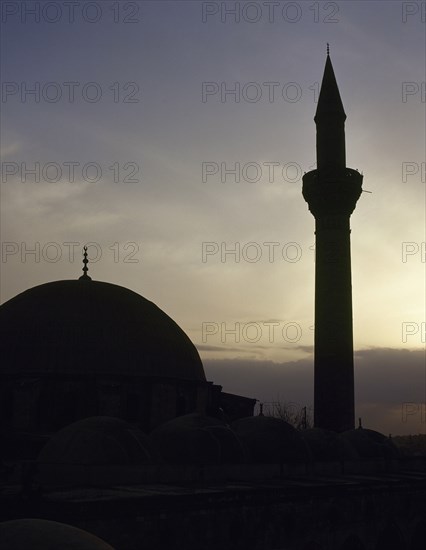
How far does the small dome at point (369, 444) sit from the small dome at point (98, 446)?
1210 centimetres

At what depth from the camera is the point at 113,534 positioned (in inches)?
551

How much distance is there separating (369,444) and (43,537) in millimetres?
24623

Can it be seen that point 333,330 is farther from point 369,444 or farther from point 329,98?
point 329,98

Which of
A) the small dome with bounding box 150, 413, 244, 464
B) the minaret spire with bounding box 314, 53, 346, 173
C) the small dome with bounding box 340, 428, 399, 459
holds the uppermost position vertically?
the minaret spire with bounding box 314, 53, 346, 173

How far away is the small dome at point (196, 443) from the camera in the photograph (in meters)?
20.8

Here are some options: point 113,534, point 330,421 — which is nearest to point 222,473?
point 113,534

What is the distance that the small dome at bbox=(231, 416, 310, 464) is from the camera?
Result: 23.2 m

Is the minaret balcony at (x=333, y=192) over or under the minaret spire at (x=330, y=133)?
under

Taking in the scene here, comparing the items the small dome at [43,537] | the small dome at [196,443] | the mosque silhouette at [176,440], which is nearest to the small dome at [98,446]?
the mosque silhouette at [176,440]

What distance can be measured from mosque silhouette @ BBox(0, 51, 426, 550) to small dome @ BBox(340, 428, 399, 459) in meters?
0.07

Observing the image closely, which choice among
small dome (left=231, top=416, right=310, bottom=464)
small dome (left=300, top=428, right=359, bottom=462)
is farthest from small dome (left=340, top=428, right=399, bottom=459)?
small dome (left=231, top=416, right=310, bottom=464)

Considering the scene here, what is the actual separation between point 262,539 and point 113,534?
4431 mm

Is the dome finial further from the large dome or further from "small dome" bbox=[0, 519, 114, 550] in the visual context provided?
"small dome" bbox=[0, 519, 114, 550]

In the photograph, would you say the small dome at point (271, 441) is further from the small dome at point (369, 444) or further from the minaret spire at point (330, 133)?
the minaret spire at point (330, 133)
